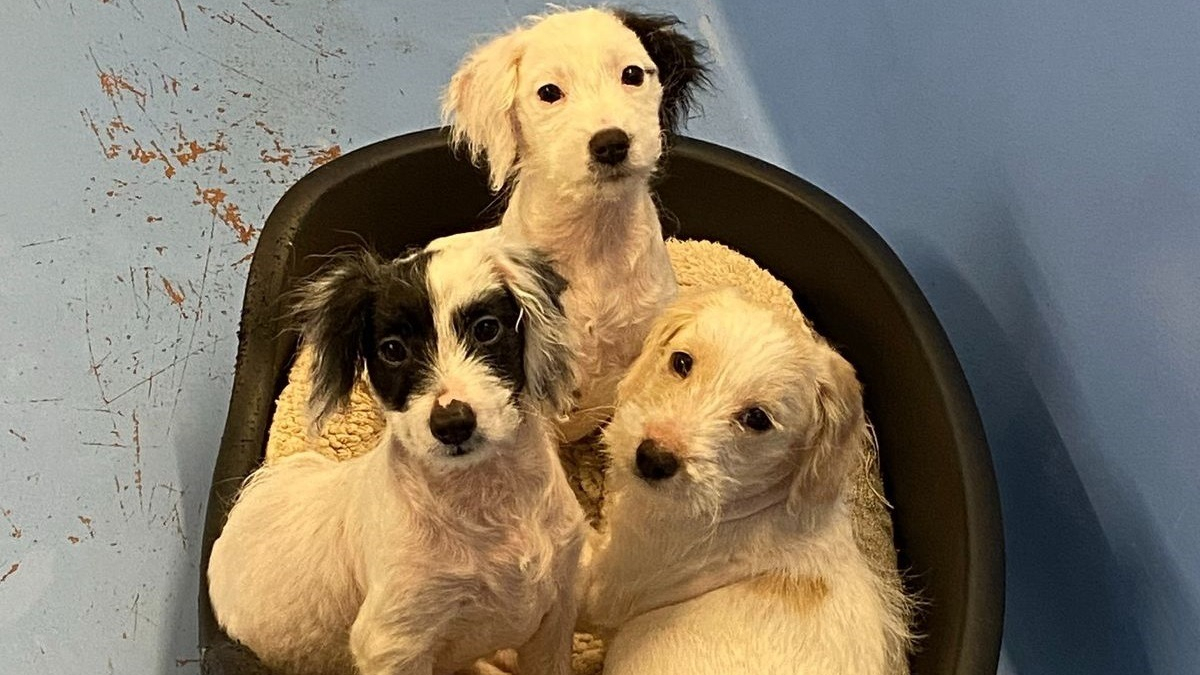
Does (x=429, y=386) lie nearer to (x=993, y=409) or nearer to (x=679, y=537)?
(x=679, y=537)

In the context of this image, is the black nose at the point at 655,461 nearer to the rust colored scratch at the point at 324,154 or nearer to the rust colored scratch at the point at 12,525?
the rust colored scratch at the point at 12,525

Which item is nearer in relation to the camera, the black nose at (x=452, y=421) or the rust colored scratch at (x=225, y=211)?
the black nose at (x=452, y=421)

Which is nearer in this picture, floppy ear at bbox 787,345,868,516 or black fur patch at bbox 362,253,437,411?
black fur patch at bbox 362,253,437,411

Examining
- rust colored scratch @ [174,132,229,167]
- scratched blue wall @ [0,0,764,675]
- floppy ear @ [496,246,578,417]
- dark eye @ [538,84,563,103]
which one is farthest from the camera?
rust colored scratch @ [174,132,229,167]

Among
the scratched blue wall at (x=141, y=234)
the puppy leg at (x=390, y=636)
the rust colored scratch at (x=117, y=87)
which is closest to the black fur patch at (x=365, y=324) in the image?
the puppy leg at (x=390, y=636)

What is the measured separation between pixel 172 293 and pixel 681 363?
1510 mm

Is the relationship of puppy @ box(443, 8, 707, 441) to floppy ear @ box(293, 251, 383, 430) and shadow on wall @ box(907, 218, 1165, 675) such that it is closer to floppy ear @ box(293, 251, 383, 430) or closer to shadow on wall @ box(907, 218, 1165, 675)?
floppy ear @ box(293, 251, 383, 430)

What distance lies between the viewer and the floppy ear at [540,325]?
1461 mm

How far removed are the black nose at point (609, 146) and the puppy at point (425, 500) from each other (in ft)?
0.78

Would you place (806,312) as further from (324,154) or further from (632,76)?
(324,154)

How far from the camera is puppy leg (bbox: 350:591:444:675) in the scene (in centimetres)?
154

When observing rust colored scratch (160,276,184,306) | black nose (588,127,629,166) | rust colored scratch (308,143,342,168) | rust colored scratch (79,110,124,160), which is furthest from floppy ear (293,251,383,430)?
rust colored scratch (79,110,124,160)

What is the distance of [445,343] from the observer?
1394 mm

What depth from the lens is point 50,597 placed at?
2.32m
